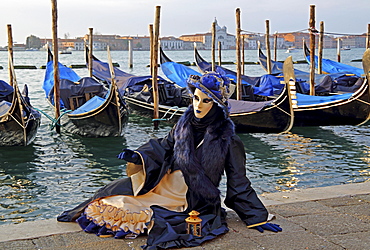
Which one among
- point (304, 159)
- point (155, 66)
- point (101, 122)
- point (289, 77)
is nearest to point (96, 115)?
point (101, 122)

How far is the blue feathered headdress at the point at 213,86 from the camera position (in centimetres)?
262

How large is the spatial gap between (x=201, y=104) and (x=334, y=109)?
5900 millimetres

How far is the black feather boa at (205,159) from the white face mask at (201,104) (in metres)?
0.07

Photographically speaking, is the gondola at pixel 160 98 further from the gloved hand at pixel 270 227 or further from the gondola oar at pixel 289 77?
the gloved hand at pixel 270 227

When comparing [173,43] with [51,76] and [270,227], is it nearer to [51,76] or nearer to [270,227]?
[51,76]

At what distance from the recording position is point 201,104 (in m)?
2.62

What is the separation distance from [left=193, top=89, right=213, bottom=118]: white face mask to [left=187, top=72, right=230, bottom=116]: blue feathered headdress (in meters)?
0.02

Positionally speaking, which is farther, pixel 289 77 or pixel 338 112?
pixel 338 112

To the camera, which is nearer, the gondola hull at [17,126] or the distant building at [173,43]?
the gondola hull at [17,126]

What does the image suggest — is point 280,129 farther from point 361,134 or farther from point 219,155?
point 219,155

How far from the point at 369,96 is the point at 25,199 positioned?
498 cm

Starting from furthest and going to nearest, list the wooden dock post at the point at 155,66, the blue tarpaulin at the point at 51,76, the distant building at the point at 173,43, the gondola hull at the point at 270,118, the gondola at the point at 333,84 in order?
the distant building at the point at 173,43
the gondola at the point at 333,84
the blue tarpaulin at the point at 51,76
the wooden dock post at the point at 155,66
the gondola hull at the point at 270,118

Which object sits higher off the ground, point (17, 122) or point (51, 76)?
point (51, 76)

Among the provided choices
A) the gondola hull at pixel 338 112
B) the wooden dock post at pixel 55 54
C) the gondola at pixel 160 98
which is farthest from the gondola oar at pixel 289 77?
the wooden dock post at pixel 55 54
